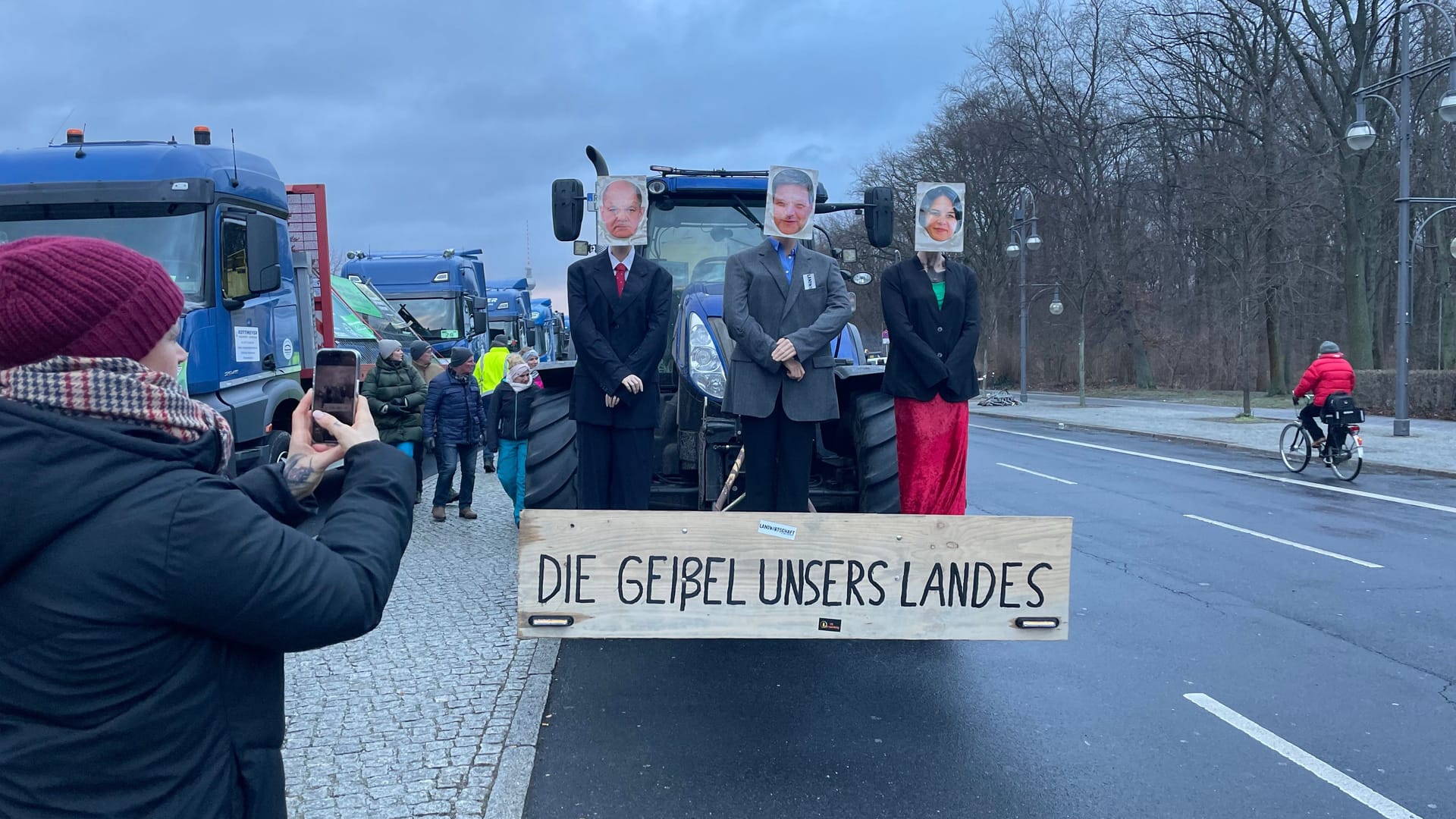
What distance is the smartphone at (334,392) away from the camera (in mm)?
2080

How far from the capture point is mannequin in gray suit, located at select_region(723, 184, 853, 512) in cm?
572

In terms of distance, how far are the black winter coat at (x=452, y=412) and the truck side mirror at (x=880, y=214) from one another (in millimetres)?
5407

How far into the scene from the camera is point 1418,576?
8492mm

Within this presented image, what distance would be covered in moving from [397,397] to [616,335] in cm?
483

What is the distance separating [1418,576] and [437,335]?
16866 millimetres

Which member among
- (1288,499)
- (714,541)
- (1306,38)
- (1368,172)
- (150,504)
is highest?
(1306,38)

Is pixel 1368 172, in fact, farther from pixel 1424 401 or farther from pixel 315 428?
pixel 315 428

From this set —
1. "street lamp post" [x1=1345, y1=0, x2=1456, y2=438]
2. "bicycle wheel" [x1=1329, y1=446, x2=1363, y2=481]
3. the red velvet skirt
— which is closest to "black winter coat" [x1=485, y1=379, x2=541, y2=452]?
the red velvet skirt

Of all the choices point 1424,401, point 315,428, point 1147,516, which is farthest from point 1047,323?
point 315,428

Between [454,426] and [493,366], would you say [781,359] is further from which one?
[493,366]

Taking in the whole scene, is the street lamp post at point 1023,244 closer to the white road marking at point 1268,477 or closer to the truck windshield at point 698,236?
the white road marking at point 1268,477

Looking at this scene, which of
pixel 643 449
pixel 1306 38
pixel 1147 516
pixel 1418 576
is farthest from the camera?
pixel 1306 38

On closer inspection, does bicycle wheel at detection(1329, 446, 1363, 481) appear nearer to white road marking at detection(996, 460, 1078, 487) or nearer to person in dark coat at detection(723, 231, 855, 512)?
white road marking at detection(996, 460, 1078, 487)

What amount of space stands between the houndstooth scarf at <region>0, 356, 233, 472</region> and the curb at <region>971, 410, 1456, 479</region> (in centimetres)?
1719
